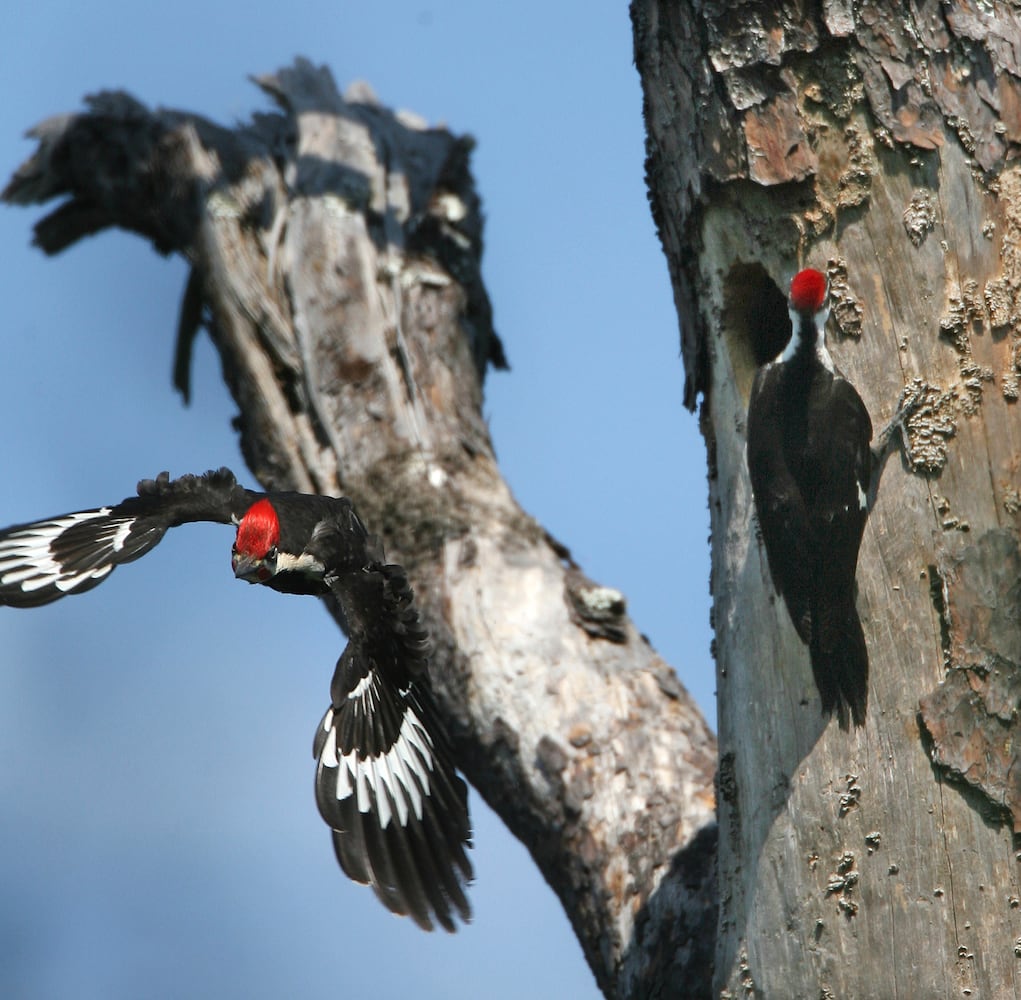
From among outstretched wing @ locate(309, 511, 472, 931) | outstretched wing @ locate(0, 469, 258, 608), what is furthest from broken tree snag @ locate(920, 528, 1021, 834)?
outstretched wing @ locate(0, 469, 258, 608)

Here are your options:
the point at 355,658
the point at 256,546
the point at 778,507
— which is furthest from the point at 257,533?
the point at 778,507

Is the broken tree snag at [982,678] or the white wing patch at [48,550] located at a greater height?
the white wing patch at [48,550]

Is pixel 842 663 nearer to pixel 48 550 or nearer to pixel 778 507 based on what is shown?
pixel 778 507

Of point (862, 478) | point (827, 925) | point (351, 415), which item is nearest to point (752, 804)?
point (827, 925)

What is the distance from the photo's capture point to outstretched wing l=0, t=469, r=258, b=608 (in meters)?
3.11

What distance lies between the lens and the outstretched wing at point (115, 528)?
3.11m

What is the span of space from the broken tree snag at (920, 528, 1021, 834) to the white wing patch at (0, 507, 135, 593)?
1.83 meters

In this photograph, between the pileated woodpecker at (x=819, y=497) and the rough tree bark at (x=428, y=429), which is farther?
the rough tree bark at (x=428, y=429)

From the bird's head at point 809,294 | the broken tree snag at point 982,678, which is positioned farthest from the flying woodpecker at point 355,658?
the broken tree snag at point 982,678

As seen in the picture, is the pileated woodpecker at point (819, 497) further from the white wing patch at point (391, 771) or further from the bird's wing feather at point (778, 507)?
the white wing patch at point (391, 771)

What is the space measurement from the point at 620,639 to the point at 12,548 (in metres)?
1.74

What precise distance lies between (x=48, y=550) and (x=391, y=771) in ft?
3.45

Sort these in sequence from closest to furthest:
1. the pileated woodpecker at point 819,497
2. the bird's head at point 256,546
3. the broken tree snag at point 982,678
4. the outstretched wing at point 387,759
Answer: the broken tree snag at point 982,678 → the pileated woodpecker at point 819,497 → the bird's head at point 256,546 → the outstretched wing at point 387,759

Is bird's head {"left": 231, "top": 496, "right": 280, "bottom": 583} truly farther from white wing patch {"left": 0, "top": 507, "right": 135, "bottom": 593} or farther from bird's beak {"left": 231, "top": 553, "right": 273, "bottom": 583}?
white wing patch {"left": 0, "top": 507, "right": 135, "bottom": 593}
